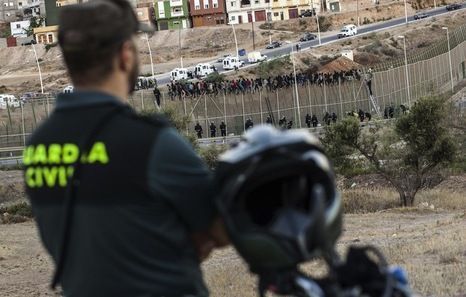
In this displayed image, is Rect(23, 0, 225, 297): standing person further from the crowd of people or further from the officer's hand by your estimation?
the crowd of people

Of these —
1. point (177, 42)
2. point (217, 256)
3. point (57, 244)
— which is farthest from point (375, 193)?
point (177, 42)

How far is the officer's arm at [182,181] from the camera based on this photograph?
2301 millimetres

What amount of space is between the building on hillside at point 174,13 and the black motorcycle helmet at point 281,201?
130 meters

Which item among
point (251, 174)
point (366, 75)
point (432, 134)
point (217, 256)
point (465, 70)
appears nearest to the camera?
point (251, 174)

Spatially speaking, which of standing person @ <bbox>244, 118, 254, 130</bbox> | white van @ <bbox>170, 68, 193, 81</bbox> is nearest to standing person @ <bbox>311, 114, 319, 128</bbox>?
standing person @ <bbox>244, 118, 254, 130</bbox>

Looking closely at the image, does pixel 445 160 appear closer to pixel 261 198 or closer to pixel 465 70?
pixel 261 198

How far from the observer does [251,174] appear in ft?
7.45

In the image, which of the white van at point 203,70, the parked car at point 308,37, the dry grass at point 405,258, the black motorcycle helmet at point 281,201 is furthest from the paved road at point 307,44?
the black motorcycle helmet at point 281,201

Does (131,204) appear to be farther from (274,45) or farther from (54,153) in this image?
(274,45)

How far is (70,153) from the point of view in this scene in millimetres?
2404

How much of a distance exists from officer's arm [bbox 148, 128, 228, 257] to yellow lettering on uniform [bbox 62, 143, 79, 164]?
0.22 metres

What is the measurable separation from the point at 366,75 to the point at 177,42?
70336 millimetres

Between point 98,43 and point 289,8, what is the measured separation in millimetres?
132221

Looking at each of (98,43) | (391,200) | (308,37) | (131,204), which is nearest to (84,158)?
(131,204)
